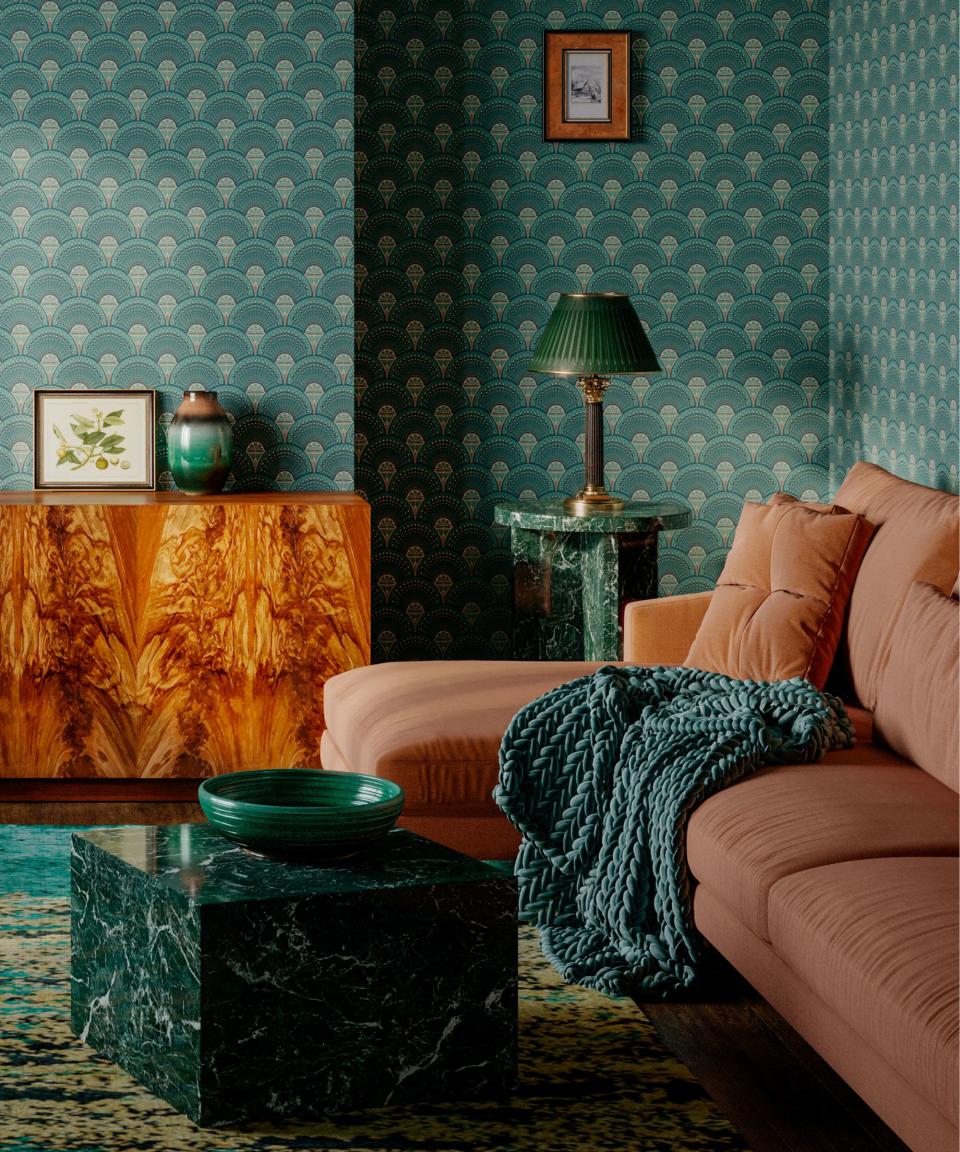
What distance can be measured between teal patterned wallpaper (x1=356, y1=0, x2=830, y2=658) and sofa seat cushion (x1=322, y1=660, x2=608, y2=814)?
49.6 inches

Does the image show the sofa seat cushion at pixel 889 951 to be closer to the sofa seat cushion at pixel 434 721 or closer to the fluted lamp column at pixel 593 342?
the sofa seat cushion at pixel 434 721

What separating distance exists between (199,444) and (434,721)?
1397 millimetres

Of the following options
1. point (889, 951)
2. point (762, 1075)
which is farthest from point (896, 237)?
point (889, 951)

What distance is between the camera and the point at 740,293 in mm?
5219

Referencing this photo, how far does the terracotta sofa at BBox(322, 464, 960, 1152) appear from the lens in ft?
6.95

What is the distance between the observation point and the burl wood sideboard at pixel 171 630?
433 centimetres

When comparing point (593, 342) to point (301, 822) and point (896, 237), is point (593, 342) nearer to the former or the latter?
point (896, 237)

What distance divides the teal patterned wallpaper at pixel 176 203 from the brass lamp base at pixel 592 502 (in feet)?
2.53

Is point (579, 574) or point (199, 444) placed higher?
point (199, 444)

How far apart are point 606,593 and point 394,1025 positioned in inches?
89.8

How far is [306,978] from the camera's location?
239cm

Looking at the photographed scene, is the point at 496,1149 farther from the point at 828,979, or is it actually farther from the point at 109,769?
the point at 109,769

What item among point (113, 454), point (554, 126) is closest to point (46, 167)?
point (113, 454)

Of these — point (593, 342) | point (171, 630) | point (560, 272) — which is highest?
point (560, 272)
